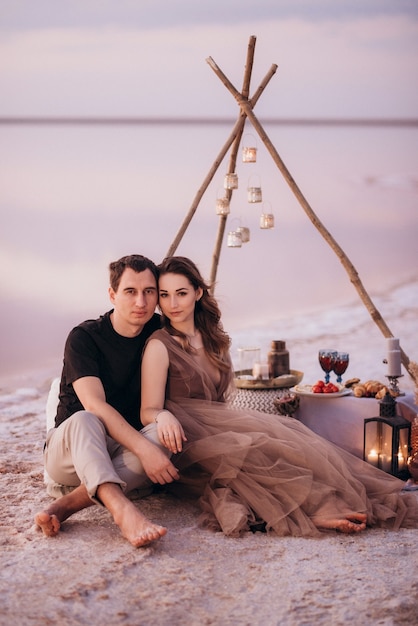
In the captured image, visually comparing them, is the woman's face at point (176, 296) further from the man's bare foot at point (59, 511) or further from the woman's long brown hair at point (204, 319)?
the man's bare foot at point (59, 511)

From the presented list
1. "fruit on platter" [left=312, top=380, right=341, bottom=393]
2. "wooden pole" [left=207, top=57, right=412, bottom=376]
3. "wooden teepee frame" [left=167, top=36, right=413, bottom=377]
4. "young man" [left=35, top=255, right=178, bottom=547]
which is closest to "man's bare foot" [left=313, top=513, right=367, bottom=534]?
"young man" [left=35, top=255, right=178, bottom=547]

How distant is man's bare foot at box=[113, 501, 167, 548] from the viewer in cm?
216

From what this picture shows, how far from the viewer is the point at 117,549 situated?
2.19 m

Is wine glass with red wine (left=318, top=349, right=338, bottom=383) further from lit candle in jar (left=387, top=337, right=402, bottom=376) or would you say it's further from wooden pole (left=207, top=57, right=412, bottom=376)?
wooden pole (left=207, top=57, right=412, bottom=376)

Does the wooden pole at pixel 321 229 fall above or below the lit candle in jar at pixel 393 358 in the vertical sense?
above

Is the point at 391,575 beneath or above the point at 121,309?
beneath

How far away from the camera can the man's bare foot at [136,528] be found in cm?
216

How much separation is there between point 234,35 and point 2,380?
4.14m

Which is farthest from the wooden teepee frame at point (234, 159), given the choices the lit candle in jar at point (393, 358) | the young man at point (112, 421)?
the young man at point (112, 421)

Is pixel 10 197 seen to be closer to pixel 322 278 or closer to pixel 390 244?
pixel 322 278

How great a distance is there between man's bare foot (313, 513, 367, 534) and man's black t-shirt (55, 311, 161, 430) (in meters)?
0.77

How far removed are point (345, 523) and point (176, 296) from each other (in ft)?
3.37

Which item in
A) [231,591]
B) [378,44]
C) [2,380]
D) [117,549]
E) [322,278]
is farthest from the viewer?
[322,278]

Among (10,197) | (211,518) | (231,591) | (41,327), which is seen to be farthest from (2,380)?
(231,591)
